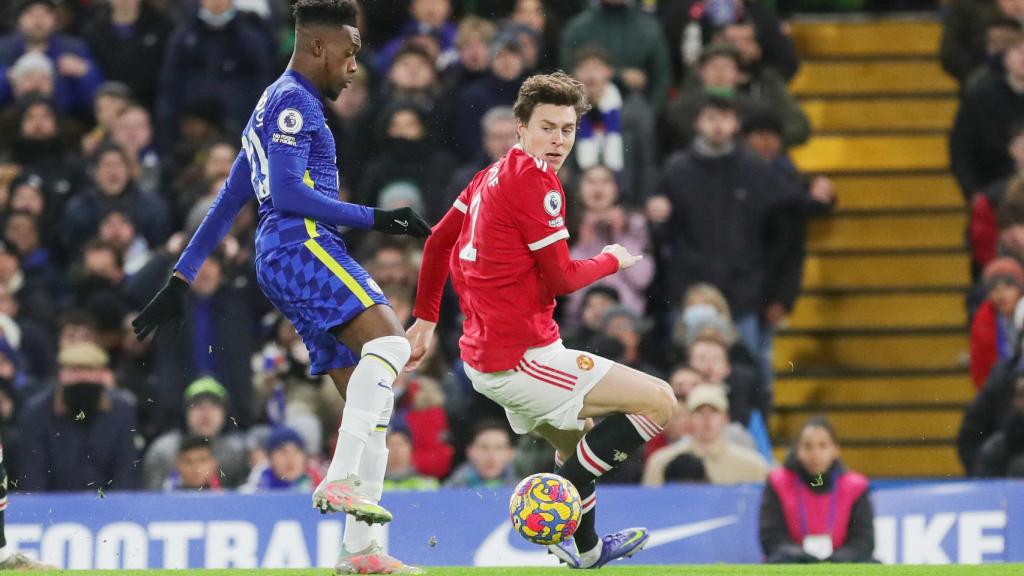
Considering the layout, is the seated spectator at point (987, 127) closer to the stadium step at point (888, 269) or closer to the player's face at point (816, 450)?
the stadium step at point (888, 269)

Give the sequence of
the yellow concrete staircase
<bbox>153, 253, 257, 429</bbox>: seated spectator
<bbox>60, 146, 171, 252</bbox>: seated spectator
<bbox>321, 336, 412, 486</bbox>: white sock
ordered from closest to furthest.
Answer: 1. <bbox>321, 336, 412, 486</bbox>: white sock
2. <bbox>153, 253, 257, 429</bbox>: seated spectator
3. <bbox>60, 146, 171, 252</bbox>: seated spectator
4. the yellow concrete staircase

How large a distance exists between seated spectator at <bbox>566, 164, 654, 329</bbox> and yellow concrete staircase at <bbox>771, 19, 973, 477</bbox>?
6.67 ft

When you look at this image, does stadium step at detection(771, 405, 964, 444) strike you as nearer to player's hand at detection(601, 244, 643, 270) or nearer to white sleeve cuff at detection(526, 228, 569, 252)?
player's hand at detection(601, 244, 643, 270)

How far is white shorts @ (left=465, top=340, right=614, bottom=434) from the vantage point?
902cm

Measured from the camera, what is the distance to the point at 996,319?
14.0 meters

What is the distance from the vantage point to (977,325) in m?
14.1

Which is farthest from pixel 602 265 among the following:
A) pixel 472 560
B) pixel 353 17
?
pixel 472 560

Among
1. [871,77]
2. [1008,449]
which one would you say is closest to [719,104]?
[1008,449]

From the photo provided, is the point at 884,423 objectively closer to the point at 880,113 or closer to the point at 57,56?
the point at 880,113

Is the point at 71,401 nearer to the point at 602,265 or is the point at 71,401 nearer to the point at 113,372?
the point at 113,372

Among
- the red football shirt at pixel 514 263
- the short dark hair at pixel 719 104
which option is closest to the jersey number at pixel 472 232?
the red football shirt at pixel 514 263

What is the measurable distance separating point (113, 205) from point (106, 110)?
1.02 metres

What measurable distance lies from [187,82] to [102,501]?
13.5 feet

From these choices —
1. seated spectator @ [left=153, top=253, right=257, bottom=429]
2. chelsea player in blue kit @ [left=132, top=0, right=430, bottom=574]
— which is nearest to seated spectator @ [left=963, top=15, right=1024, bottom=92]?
seated spectator @ [left=153, top=253, right=257, bottom=429]
